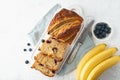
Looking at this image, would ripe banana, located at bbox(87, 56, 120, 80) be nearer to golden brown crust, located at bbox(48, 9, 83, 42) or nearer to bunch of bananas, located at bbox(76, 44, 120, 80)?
bunch of bananas, located at bbox(76, 44, 120, 80)

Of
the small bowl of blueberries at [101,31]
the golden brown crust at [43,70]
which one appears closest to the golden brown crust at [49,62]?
the golden brown crust at [43,70]

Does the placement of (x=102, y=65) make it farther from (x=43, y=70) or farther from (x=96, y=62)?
(x=43, y=70)

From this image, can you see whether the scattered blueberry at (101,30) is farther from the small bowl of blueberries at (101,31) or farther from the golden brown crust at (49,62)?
the golden brown crust at (49,62)

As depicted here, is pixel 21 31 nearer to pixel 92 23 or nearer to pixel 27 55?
pixel 27 55

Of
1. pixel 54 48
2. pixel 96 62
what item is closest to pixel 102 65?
pixel 96 62

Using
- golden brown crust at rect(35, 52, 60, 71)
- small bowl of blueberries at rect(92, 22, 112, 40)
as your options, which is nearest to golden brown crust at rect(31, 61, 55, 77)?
golden brown crust at rect(35, 52, 60, 71)

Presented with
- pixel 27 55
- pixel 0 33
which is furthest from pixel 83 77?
pixel 0 33
